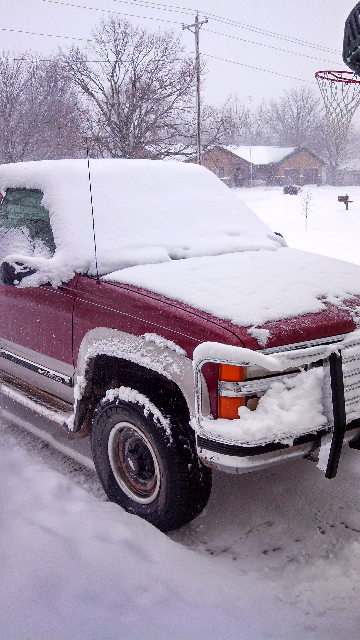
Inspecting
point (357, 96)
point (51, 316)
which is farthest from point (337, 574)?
point (357, 96)

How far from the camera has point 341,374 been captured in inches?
92.4

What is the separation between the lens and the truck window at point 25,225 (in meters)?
3.35

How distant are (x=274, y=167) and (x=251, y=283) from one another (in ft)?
212

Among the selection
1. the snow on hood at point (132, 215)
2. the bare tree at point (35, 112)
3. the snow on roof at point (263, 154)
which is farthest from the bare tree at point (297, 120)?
the snow on hood at point (132, 215)

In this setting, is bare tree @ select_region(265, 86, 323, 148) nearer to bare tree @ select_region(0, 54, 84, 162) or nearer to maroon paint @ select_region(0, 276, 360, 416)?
bare tree @ select_region(0, 54, 84, 162)

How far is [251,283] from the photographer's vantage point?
111 inches

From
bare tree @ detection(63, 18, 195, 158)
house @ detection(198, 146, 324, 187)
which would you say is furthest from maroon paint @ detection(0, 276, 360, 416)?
house @ detection(198, 146, 324, 187)

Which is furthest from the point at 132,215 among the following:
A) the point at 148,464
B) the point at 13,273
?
the point at 148,464

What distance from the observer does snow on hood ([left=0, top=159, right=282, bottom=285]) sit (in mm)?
3127

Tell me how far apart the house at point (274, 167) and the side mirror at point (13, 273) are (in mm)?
61133

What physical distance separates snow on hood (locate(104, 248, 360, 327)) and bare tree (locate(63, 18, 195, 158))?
71.8 ft

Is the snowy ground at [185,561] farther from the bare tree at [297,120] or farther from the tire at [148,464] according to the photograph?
the bare tree at [297,120]

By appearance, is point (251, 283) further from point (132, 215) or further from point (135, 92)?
point (135, 92)

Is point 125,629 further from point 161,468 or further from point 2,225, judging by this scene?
point 2,225
